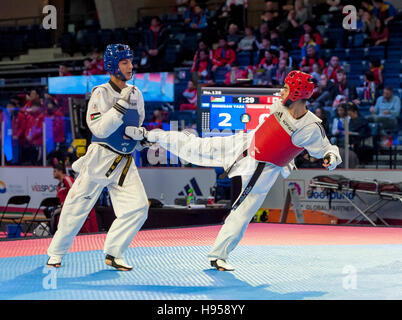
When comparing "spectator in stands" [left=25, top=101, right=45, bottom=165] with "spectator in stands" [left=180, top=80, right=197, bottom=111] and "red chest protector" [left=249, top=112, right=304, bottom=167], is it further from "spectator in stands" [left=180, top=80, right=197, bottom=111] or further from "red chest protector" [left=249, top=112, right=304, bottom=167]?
"red chest protector" [left=249, top=112, right=304, bottom=167]

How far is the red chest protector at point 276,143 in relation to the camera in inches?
184

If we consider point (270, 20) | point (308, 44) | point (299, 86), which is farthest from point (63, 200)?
point (270, 20)

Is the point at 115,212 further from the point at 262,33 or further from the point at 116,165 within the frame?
the point at 262,33

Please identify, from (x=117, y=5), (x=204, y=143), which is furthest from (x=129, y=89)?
(x=117, y=5)

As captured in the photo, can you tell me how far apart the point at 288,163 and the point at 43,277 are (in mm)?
2078

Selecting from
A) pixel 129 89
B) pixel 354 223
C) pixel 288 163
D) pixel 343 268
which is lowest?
pixel 354 223

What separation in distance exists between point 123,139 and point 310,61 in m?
7.87

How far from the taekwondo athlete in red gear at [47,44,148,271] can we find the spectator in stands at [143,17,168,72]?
979 centimetres

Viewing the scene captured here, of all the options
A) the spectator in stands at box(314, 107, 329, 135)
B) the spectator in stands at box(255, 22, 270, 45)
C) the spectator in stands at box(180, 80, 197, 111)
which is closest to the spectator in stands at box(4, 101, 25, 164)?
the spectator in stands at box(180, 80, 197, 111)

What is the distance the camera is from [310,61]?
1209 centimetres

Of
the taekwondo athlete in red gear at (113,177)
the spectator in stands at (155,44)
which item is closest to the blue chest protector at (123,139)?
the taekwondo athlete in red gear at (113,177)

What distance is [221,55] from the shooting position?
1358 cm

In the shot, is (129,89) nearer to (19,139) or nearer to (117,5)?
(19,139)

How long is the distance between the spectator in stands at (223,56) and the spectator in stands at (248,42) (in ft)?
0.96
